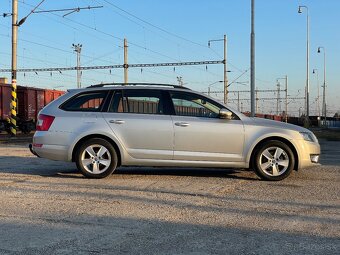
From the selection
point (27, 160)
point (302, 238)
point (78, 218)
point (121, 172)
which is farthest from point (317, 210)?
point (27, 160)

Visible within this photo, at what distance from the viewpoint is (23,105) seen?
100 ft

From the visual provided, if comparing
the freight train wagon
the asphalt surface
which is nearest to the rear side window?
the asphalt surface

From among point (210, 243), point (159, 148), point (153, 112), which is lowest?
point (210, 243)

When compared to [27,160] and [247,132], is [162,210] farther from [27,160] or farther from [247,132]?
[27,160]

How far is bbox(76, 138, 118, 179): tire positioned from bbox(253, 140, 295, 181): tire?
2655 mm

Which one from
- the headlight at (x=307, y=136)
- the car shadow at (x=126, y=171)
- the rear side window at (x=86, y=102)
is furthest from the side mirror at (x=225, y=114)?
the rear side window at (x=86, y=102)

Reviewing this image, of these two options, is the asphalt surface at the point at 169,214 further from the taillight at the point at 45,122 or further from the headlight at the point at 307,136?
the taillight at the point at 45,122

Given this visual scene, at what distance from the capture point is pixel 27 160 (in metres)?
11.8

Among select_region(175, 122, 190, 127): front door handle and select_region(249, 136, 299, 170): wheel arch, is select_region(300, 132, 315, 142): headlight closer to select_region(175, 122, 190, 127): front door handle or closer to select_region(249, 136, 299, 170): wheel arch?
select_region(249, 136, 299, 170): wheel arch

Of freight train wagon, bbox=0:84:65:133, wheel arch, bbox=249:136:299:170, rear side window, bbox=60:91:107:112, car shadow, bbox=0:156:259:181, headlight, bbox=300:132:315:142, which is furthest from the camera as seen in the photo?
freight train wagon, bbox=0:84:65:133

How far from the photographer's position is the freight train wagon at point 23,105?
28531 mm

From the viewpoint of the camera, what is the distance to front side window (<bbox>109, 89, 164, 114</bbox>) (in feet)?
27.9

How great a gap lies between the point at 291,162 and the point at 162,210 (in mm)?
3279

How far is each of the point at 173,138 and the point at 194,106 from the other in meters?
0.72
